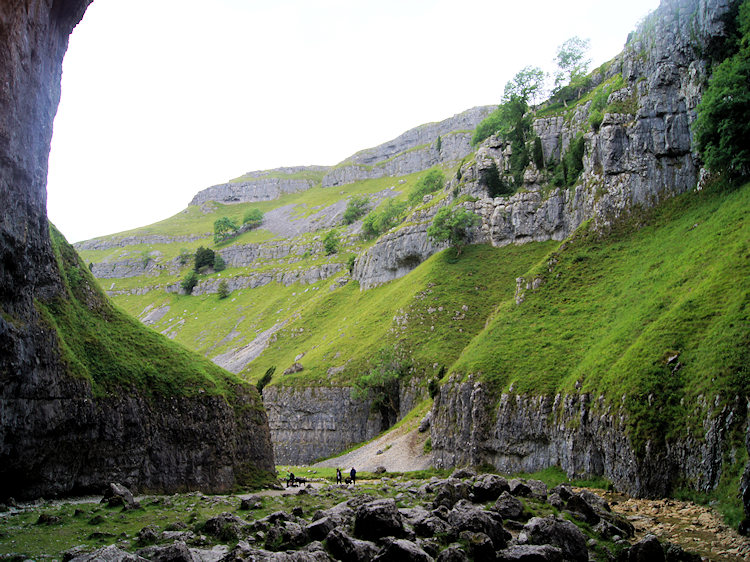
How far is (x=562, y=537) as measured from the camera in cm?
1770

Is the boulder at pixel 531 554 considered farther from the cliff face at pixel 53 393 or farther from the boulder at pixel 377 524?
the cliff face at pixel 53 393

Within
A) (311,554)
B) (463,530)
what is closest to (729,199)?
(463,530)

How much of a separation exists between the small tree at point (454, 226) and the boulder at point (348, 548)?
82958 millimetres

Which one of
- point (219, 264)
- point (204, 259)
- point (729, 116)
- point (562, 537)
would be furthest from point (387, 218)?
point (562, 537)

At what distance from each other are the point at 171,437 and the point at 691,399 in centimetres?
3611

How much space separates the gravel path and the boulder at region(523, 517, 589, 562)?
129ft

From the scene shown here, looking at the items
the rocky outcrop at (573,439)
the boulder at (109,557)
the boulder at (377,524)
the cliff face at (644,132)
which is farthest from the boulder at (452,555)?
the cliff face at (644,132)

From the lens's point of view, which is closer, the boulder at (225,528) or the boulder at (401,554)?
the boulder at (401,554)

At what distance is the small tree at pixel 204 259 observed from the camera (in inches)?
7500

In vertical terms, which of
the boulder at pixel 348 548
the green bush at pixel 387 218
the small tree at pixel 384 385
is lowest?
the small tree at pixel 384 385

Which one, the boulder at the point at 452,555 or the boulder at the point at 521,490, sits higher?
the boulder at the point at 452,555

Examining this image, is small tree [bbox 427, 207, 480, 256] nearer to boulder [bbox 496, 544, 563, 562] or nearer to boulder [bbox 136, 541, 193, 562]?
boulder [bbox 496, 544, 563, 562]

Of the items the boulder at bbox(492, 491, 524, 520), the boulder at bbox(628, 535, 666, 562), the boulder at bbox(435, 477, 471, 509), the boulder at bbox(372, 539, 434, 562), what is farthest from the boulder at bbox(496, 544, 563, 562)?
the boulder at bbox(435, 477, 471, 509)

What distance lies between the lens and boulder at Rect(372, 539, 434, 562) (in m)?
15.4
